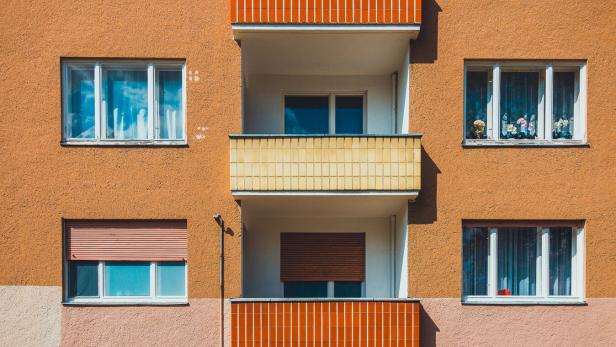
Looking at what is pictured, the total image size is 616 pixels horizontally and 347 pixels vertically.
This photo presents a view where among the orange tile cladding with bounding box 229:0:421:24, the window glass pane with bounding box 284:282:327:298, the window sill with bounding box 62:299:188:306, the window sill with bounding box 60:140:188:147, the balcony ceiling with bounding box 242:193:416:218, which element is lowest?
the window glass pane with bounding box 284:282:327:298

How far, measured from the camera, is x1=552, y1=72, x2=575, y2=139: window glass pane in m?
7.95

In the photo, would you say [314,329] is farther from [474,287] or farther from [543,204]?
[543,204]

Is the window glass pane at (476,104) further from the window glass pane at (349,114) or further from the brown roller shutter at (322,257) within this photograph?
the brown roller shutter at (322,257)

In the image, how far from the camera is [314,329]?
7328 mm

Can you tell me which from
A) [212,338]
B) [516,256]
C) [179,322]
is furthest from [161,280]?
[516,256]

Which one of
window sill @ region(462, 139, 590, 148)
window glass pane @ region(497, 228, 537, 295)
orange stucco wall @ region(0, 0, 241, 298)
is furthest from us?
window glass pane @ region(497, 228, 537, 295)

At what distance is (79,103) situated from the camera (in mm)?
7801

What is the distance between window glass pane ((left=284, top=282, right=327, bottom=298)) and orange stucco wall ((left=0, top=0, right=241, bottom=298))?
4.93 ft

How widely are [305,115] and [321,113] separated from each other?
0.29 metres

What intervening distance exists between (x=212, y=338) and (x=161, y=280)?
1175 millimetres

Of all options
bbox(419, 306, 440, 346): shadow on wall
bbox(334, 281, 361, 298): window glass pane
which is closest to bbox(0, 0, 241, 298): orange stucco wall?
bbox(334, 281, 361, 298): window glass pane

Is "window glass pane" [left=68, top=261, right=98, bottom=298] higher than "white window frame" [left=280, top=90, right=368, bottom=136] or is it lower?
lower

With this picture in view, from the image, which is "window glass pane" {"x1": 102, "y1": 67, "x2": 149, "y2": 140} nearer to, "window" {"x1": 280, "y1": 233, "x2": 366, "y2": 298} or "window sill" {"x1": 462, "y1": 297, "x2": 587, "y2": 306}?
"window" {"x1": 280, "y1": 233, "x2": 366, "y2": 298}

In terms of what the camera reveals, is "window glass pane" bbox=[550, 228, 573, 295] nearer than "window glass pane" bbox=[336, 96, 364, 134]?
Yes
